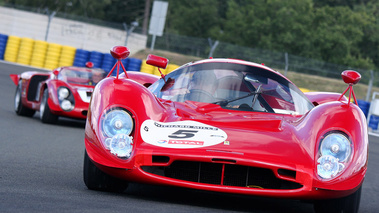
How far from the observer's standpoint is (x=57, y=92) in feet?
35.1

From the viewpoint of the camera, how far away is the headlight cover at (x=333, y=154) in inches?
163

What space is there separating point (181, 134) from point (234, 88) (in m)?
1.37

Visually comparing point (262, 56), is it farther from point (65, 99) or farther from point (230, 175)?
point (230, 175)

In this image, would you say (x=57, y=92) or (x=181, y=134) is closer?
(x=181, y=134)

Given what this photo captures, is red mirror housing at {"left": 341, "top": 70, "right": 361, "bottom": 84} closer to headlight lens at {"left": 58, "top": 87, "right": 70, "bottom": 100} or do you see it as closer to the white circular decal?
the white circular decal

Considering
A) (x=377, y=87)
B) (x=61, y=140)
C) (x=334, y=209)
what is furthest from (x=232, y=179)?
(x=377, y=87)

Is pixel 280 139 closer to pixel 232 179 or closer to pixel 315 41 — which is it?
pixel 232 179

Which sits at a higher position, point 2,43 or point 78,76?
point 78,76

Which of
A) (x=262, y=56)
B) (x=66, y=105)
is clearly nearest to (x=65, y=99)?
(x=66, y=105)

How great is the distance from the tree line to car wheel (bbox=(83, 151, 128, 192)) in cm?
3998

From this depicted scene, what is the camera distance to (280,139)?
14.2 feet

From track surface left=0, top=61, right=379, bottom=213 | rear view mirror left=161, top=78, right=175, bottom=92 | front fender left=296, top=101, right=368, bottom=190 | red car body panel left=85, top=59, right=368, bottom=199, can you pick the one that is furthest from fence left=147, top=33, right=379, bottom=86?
red car body panel left=85, top=59, right=368, bottom=199

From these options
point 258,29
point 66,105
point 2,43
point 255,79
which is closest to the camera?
point 255,79

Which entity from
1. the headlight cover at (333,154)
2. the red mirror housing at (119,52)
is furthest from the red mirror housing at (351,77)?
the red mirror housing at (119,52)
